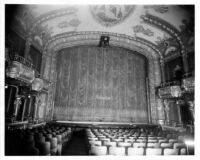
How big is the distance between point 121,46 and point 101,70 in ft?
9.29

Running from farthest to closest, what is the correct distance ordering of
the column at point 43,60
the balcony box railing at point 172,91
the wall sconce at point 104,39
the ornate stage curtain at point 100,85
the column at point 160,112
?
the ornate stage curtain at point 100,85, the wall sconce at point 104,39, the column at point 160,112, the column at point 43,60, the balcony box railing at point 172,91

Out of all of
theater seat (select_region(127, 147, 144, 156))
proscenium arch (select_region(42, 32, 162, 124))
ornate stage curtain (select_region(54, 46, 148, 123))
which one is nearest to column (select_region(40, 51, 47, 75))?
proscenium arch (select_region(42, 32, 162, 124))

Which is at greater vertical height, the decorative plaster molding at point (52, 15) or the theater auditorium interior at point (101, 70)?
the decorative plaster molding at point (52, 15)

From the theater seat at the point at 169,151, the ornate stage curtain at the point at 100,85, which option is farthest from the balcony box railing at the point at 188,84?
the theater seat at the point at 169,151

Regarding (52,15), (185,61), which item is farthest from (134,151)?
(52,15)

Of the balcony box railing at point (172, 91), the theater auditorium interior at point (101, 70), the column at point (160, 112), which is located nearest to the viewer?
the theater auditorium interior at point (101, 70)

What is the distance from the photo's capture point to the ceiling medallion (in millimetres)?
9133

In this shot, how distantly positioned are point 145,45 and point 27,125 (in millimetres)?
10920

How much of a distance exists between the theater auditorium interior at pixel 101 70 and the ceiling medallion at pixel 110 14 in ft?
0.22

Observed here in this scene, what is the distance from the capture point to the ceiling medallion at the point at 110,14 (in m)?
9.13

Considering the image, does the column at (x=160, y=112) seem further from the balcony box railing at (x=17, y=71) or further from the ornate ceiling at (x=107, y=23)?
the balcony box railing at (x=17, y=71)

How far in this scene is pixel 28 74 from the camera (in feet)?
24.3

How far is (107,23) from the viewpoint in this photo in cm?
1070
